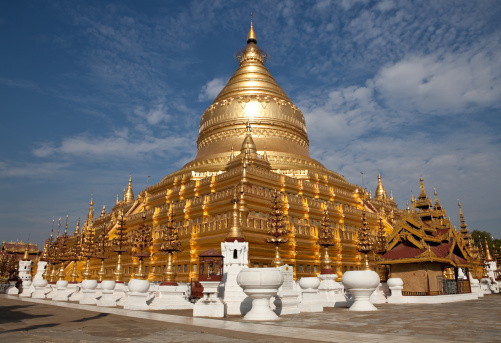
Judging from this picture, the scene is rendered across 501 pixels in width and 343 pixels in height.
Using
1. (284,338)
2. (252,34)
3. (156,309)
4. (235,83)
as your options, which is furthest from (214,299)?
(252,34)

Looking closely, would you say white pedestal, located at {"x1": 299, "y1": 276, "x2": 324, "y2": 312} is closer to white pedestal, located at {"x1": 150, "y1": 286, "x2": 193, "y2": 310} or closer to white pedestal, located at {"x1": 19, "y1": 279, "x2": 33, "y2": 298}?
white pedestal, located at {"x1": 150, "y1": 286, "x2": 193, "y2": 310}

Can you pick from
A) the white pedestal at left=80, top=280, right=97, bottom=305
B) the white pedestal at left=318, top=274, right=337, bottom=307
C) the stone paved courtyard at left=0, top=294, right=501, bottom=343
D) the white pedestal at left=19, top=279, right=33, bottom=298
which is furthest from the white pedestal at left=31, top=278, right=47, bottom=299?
the white pedestal at left=318, top=274, right=337, bottom=307

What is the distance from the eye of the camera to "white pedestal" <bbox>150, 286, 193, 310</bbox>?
1591 centimetres

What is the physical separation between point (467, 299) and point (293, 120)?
86.5 feet

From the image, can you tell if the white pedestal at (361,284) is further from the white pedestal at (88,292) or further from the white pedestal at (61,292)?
the white pedestal at (61,292)

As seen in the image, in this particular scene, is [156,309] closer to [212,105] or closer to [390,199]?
[212,105]

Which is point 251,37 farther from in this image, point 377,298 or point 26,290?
point 377,298

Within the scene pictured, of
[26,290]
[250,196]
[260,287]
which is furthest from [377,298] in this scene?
[26,290]

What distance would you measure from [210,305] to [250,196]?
14870mm

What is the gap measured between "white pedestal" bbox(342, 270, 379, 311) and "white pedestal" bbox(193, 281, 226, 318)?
445 centimetres

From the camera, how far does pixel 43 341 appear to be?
7.21m

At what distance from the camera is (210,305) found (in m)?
12.7

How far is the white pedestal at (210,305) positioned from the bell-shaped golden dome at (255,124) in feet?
78.2

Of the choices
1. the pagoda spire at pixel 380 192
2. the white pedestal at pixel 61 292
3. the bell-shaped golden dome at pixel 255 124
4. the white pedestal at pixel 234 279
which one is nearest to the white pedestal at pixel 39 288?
the white pedestal at pixel 61 292
